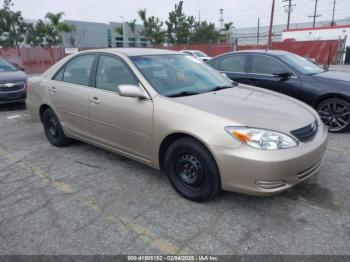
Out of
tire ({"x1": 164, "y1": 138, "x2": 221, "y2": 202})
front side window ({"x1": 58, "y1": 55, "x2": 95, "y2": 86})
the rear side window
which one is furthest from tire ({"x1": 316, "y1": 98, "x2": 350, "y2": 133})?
front side window ({"x1": 58, "y1": 55, "x2": 95, "y2": 86})

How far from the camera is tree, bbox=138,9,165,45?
3575 cm

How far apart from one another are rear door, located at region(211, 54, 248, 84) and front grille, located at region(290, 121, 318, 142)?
11.3 feet

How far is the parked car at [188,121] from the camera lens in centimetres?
254

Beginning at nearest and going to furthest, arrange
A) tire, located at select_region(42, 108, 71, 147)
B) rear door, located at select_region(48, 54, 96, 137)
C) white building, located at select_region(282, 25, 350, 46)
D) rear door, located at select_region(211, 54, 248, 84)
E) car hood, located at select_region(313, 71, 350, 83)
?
rear door, located at select_region(48, 54, 96, 137) → tire, located at select_region(42, 108, 71, 147) → car hood, located at select_region(313, 71, 350, 83) → rear door, located at select_region(211, 54, 248, 84) → white building, located at select_region(282, 25, 350, 46)

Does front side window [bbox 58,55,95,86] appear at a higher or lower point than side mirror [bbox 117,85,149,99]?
higher

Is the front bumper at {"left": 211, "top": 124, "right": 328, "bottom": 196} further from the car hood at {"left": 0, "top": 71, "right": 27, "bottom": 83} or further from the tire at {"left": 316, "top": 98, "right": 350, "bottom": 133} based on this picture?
the car hood at {"left": 0, "top": 71, "right": 27, "bottom": 83}

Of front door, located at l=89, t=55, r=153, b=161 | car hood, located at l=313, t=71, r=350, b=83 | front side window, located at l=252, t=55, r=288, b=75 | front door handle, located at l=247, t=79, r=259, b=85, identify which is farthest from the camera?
front door handle, located at l=247, t=79, r=259, b=85

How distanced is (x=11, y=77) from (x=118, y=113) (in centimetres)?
590

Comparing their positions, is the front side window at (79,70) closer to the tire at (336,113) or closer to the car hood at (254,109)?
the car hood at (254,109)

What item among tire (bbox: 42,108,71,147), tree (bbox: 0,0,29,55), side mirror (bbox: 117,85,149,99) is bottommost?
tire (bbox: 42,108,71,147)

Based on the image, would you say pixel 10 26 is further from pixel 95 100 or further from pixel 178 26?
pixel 95 100

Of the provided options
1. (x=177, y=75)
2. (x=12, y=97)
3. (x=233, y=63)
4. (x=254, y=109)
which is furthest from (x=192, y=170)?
(x=12, y=97)

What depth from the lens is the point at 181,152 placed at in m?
2.91

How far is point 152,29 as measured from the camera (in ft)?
118
